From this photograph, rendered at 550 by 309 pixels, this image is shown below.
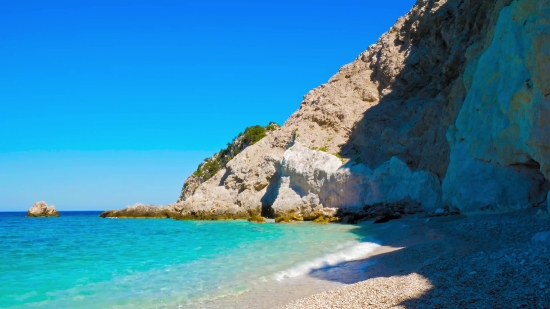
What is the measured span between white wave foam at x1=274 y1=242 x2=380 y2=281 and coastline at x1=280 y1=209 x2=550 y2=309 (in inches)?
64.9

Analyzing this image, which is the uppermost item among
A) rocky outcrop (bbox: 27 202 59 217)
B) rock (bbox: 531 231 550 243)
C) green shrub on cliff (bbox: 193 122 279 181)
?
green shrub on cliff (bbox: 193 122 279 181)

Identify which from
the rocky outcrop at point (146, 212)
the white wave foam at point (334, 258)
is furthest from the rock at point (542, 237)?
the rocky outcrop at point (146, 212)

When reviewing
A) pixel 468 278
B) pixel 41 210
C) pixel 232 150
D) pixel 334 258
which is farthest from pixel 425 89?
pixel 41 210

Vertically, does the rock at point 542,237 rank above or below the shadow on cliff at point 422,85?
below

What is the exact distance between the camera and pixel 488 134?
16.0m

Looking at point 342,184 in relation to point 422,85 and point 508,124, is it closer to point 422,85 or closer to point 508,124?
point 422,85

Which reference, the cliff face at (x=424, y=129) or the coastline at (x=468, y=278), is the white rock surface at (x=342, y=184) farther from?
the coastline at (x=468, y=278)

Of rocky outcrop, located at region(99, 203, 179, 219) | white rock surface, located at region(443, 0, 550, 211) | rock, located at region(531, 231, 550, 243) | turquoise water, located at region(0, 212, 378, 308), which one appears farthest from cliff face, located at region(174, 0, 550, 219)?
turquoise water, located at region(0, 212, 378, 308)

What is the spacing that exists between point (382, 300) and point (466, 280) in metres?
1.19

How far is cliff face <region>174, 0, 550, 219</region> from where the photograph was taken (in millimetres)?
12906

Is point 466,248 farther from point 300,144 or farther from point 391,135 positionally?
point 300,144

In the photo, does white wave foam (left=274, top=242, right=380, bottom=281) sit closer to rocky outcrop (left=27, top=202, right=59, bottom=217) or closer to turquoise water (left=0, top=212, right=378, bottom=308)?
turquoise water (left=0, top=212, right=378, bottom=308)

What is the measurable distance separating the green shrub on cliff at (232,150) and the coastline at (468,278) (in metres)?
36.6

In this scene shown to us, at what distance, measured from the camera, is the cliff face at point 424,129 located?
508 inches
